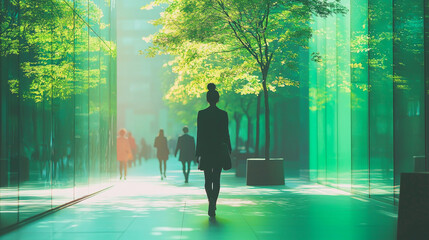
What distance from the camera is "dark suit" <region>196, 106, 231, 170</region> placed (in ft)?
31.7

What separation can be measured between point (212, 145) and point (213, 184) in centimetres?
68

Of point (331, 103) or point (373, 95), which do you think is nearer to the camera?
point (373, 95)

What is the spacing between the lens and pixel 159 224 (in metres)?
8.84

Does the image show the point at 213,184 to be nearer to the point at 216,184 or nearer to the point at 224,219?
the point at 216,184

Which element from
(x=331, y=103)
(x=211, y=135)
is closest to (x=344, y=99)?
(x=331, y=103)

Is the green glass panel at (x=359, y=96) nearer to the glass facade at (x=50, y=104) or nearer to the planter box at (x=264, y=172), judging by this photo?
the planter box at (x=264, y=172)

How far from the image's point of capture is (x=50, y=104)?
10.9 metres

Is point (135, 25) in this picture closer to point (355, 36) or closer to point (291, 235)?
point (355, 36)

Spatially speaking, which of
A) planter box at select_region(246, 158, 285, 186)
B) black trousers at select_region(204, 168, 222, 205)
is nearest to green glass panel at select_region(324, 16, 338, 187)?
planter box at select_region(246, 158, 285, 186)

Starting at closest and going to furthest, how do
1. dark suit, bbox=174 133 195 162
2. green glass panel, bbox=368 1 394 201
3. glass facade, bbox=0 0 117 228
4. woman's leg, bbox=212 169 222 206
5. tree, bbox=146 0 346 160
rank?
1. glass facade, bbox=0 0 117 228
2. woman's leg, bbox=212 169 222 206
3. green glass panel, bbox=368 1 394 201
4. tree, bbox=146 0 346 160
5. dark suit, bbox=174 133 195 162

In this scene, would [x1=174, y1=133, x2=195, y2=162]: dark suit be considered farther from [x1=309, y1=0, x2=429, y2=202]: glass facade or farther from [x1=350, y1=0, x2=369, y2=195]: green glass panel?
[x1=350, y1=0, x2=369, y2=195]: green glass panel

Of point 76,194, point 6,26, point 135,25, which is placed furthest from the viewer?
point 135,25

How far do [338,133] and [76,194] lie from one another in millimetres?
8031

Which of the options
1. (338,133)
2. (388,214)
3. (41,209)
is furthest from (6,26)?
(338,133)
